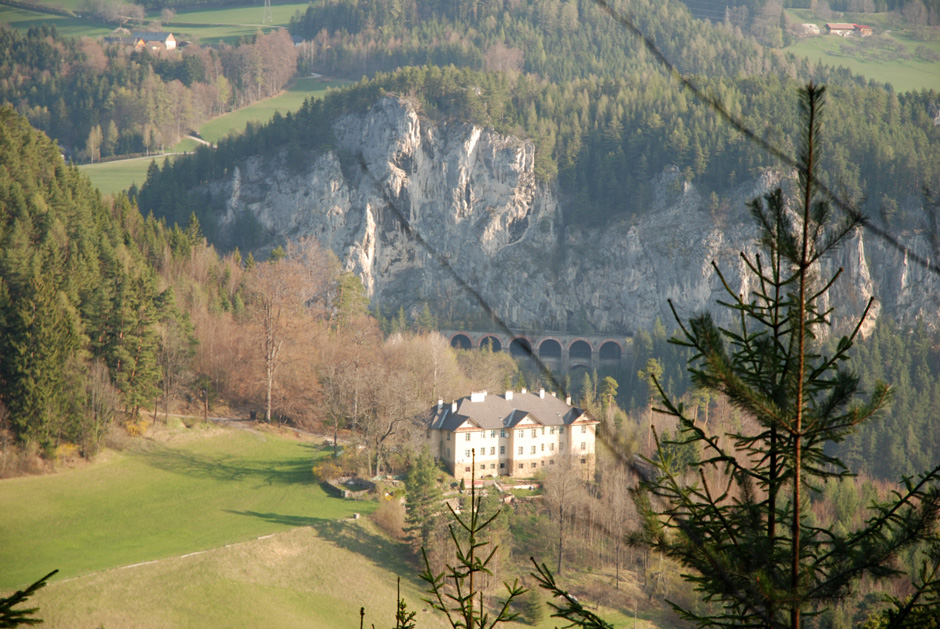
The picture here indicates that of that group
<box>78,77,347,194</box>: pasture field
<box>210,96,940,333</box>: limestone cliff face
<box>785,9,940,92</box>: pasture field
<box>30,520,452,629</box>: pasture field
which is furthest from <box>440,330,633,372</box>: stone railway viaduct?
<box>785,9,940,92</box>: pasture field

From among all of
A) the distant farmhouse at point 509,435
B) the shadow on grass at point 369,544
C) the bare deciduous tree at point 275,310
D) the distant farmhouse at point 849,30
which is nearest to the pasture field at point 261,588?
the shadow on grass at point 369,544

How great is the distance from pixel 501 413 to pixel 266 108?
305ft

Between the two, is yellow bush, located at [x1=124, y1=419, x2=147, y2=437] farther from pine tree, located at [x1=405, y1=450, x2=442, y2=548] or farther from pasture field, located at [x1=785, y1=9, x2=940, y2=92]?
pasture field, located at [x1=785, y1=9, x2=940, y2=92]

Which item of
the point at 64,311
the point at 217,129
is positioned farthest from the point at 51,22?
the point at 64,311

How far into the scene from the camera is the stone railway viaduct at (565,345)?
288ft

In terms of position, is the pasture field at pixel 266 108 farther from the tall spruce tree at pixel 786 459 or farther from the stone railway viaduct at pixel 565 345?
the tall spruce tree at pixel 786 459

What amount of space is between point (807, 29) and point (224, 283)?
393 feet

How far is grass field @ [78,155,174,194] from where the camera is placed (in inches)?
3739

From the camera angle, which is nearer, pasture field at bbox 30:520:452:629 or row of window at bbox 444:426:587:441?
pasture field at bbox 30:520:452:629

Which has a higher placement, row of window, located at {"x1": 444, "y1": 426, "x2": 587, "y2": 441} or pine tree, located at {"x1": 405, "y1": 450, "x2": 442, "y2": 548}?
pine tree, located at {"x1": 405, "y1": 450, "x2": 442, "y2": 548}

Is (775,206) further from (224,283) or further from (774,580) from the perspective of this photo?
(224,283)

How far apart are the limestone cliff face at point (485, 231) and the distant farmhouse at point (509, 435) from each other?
46.1m

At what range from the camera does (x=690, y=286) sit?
94.2 m

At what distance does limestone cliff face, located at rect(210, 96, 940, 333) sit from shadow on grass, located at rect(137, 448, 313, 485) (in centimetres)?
5126
